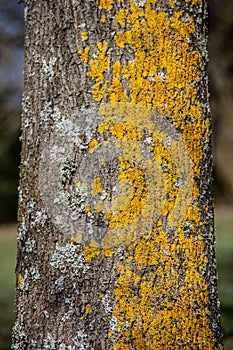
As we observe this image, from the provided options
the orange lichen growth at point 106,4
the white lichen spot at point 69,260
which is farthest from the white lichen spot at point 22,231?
the orange lichen growth at point 106,4

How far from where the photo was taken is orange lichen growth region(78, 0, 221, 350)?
2051 millimetres

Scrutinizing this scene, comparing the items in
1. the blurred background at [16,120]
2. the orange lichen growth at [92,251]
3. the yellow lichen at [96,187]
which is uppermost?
the blurred background at [16,120]

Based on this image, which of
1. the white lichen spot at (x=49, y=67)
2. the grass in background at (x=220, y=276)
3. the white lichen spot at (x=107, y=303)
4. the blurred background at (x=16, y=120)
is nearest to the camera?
the white lichen spot at (x=107, y=303)

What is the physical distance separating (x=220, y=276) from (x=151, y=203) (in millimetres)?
4954

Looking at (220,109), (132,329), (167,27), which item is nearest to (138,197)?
(132,329)

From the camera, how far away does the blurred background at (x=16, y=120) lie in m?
6.05

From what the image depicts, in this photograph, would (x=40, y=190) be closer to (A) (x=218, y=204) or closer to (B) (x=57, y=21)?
(B) (x=57, y=21)

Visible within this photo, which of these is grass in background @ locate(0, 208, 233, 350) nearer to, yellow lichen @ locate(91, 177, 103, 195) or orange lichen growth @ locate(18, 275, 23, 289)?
orange lichen growth @ locate(18, 275, 23, 289)

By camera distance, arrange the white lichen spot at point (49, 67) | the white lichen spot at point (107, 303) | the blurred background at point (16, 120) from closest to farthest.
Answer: the white lichen spot at point (107, 303) → the white lichen spot at point (49, 67) → the blurred background at point (16, 120)

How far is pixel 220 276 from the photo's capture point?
6766 mm

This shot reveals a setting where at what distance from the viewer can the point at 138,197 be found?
6.81 feet

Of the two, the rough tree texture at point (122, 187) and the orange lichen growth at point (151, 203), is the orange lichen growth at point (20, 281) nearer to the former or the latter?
the rough tree texture at point (122, 187)

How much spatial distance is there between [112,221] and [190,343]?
1.79ft

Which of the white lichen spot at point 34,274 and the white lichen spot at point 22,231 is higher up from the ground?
the white lichen spot at point 22,231
